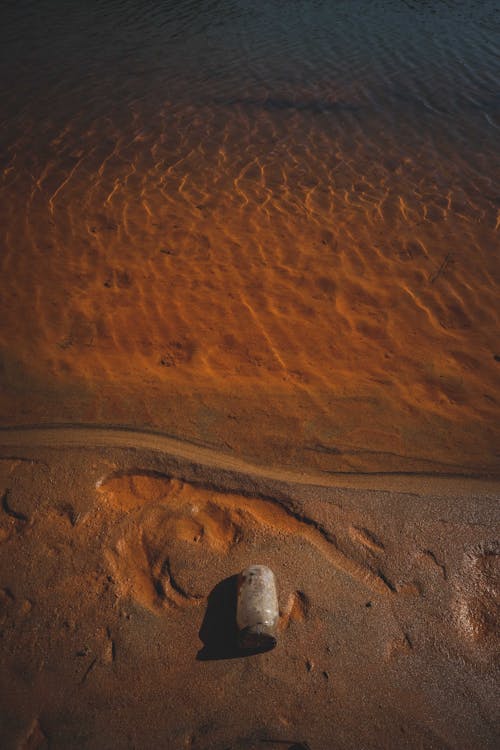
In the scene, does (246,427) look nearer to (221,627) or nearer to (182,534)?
(182,534)

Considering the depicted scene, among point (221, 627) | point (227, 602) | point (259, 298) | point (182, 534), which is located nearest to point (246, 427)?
point (182, 534)

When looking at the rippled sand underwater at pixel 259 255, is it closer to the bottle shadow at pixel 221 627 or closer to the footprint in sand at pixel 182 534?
the footprint in sand at pixel 182 534

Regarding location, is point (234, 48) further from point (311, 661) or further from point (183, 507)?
point (311, 661)

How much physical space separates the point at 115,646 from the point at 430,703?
1.64m

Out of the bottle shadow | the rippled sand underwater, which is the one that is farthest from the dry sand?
the rippled sand underwater

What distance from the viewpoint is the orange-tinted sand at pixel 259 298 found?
141 inches

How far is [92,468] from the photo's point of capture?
10.3 ft

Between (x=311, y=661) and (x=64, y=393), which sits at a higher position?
(x=64, y=393)

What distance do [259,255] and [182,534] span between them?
11.3 feet

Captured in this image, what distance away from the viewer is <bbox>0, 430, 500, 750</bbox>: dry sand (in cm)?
214

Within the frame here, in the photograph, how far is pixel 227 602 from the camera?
253cm

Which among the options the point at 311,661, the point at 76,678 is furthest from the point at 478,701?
the point at 76,678

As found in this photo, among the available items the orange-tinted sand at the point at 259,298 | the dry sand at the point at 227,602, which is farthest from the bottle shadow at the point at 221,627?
the orange-tinted sand at the point at 259,298

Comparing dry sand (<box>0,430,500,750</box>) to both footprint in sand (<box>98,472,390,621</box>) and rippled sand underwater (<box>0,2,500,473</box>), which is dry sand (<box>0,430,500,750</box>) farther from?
rippled sand underwater (<box>0,2,500,473</box>)
